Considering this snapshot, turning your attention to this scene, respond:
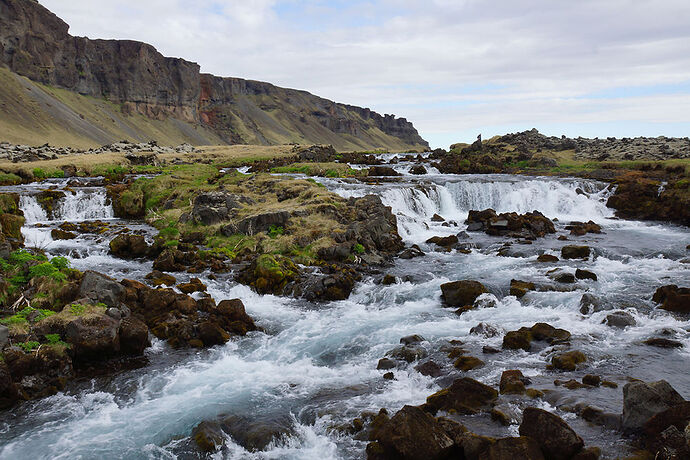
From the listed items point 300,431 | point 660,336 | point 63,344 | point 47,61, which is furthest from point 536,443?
point 47,61

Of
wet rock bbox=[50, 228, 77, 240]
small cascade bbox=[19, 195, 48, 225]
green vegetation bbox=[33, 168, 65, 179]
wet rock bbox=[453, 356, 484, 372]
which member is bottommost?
wet rock bbox=[453, 356, 484, 372]

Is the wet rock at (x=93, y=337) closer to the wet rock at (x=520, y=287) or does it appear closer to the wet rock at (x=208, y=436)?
the wet rock at (x=208, y=436)

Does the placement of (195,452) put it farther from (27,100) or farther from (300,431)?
(27,100)

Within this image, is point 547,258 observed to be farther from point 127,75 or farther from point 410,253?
point 127,75

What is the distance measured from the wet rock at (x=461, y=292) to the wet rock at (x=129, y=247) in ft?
46.5

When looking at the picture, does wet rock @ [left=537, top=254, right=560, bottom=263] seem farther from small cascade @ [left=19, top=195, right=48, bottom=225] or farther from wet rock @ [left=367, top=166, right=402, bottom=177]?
small cascade @ [left=19, top=195, right=48, bottom=225]

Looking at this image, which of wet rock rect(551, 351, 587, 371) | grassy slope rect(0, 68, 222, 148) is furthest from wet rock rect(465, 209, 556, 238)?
grassy slope rect(0, 68, 222, 148)

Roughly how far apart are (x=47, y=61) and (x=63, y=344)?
5469 inches

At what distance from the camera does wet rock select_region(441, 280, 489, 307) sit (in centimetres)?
1709

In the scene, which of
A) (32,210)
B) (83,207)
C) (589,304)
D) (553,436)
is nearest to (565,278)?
(589,304)

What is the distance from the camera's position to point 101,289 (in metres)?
13.8

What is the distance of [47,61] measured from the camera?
122m

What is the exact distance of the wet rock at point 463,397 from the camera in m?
9.56

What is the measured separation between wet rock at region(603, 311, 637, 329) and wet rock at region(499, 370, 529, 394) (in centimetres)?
518
